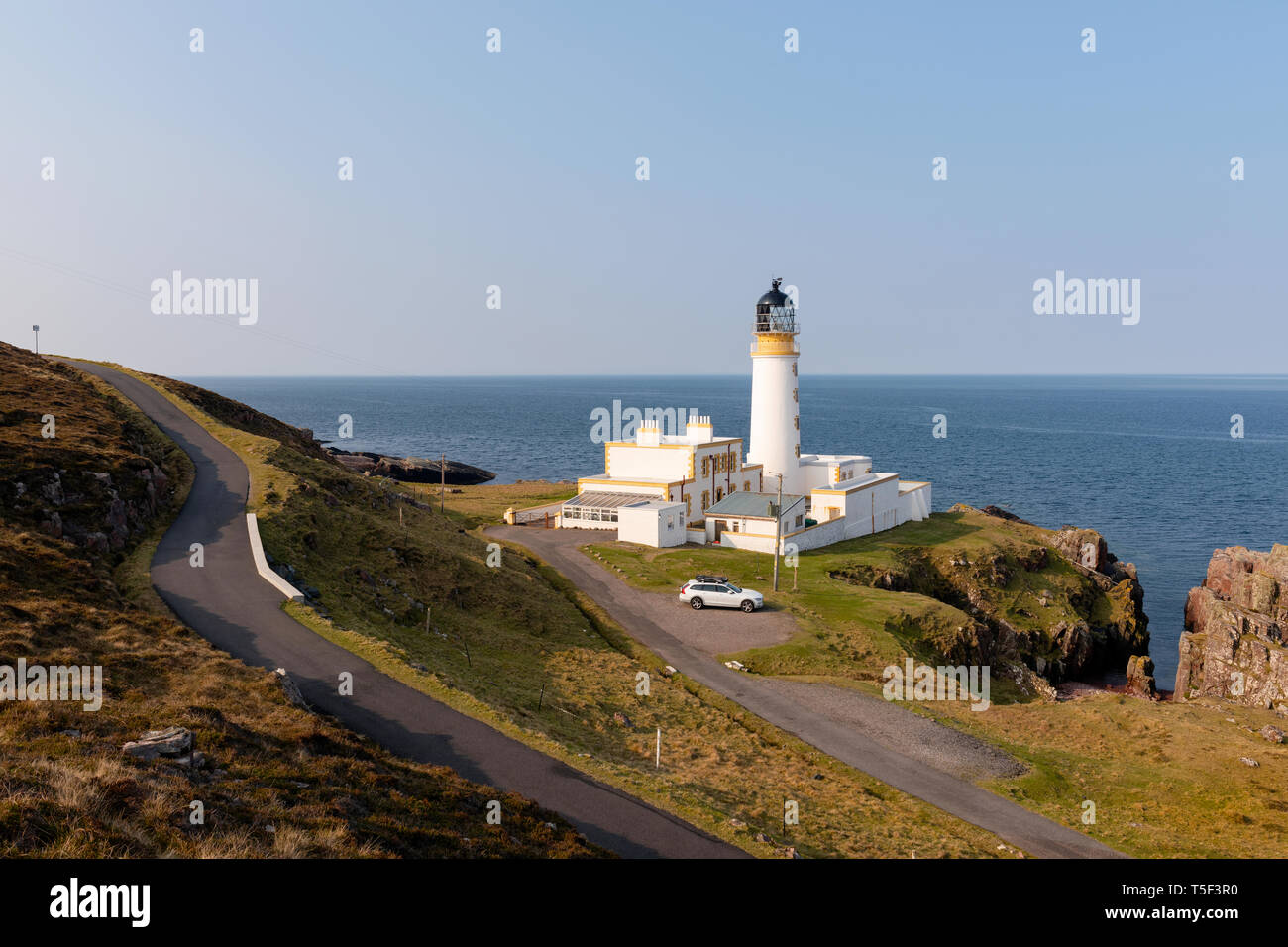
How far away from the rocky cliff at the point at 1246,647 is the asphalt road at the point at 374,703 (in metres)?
35.7

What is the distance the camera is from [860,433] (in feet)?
Answer: 595

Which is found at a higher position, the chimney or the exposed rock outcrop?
the chimney

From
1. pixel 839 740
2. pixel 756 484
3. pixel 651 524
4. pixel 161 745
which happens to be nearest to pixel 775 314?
pixel 756 484

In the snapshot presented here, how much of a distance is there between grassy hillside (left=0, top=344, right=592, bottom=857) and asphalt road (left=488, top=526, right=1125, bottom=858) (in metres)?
12.4

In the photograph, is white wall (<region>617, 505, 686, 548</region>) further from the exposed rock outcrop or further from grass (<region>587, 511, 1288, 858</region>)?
the exposed rock outcrop

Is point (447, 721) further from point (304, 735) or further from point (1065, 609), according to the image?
point (1065, 609)

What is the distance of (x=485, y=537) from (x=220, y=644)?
27.7 m

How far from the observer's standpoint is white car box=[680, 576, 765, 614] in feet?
126

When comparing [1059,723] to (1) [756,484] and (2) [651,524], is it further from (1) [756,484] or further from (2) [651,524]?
(1) [756,484]

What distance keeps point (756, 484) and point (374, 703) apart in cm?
4267

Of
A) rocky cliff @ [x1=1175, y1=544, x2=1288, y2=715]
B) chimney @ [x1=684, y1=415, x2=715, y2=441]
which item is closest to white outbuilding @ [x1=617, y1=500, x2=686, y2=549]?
chimney @ [x1=684, y1=415, x2=715, y2=441]

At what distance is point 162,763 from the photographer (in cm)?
1348
